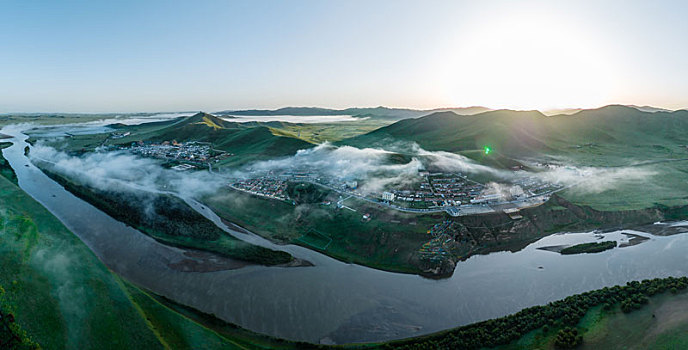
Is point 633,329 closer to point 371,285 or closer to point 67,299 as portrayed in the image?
point 371,285

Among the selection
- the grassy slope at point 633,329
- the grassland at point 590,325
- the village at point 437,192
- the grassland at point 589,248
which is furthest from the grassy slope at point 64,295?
the grassland at point 589,248

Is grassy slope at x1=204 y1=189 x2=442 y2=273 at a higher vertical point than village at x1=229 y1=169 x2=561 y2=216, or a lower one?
lower

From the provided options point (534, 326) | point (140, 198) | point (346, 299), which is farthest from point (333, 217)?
point (140, 198)

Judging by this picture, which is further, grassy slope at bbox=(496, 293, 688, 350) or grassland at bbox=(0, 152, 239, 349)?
grassland at bbox=(0, 152, 239, 349)

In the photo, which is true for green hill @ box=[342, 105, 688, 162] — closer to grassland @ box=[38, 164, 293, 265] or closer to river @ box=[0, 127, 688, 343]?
river @ box=[0, 127, 688, 343]

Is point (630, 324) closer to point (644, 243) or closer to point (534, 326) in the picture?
point (534, 326)

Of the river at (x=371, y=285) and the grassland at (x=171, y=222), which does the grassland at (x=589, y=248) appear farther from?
the grassland at (x=171, y=222)

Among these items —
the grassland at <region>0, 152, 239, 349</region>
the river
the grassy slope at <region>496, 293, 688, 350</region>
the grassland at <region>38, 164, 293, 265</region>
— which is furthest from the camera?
the grassland at <region>38, 164, 293, 265</region>

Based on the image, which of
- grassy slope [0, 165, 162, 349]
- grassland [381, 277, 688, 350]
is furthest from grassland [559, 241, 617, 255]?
grassy slope [0, 165, 162, 349]

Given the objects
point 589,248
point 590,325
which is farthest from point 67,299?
point 589,248

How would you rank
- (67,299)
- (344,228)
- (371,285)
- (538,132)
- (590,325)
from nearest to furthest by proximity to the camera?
(590,325)
(67,299)
(371,285)
(344,228)
(538,132)
